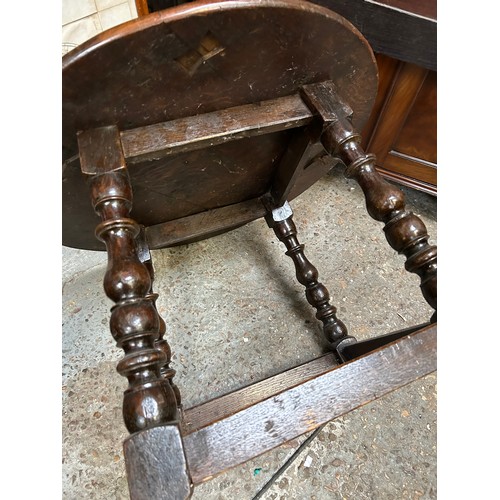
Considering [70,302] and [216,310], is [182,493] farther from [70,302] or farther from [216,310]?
[70,302]

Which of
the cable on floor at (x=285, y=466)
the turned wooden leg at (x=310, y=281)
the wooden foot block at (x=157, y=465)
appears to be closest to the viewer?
the wooden foot block at (x=157, y=465)

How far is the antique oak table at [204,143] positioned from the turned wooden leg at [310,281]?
0.41 metres

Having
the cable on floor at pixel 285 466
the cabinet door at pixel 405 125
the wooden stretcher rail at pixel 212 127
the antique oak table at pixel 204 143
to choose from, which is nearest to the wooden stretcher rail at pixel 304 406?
the antique oak table at pixel 204 143

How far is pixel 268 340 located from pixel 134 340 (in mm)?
903

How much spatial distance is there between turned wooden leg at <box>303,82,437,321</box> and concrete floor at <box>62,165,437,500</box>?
0.68 meters

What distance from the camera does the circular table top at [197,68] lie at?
1.96 ft

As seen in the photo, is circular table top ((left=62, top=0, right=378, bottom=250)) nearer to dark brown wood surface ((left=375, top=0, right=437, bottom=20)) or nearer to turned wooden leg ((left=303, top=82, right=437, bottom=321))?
turned wooden leg ((left=303, top=82, right=437, bottom=321))

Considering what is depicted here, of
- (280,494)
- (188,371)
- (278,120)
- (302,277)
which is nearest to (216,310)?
(188,371)

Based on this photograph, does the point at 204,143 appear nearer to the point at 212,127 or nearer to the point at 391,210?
the point at 212,127

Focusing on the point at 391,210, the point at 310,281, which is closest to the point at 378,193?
the point at 391,210

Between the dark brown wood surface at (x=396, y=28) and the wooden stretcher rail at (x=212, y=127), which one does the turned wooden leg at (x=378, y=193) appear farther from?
the dark brown wood surface at (x=396, y=28)

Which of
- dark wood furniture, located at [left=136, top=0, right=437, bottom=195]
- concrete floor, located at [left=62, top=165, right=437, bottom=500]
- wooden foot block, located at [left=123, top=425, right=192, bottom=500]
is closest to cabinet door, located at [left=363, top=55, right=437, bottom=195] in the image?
dark wood furniture, located at [left=136, top=0, right=437, bottom=195]

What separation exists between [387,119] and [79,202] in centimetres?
118

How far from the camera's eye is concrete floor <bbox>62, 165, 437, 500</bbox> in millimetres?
1196
